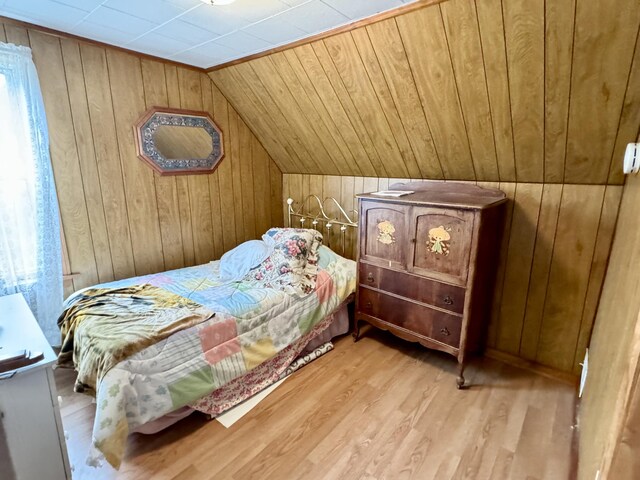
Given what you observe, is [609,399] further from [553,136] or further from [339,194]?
[339,194]

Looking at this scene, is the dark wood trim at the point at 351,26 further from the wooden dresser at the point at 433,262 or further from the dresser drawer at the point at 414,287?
the dresser drawer at the point at 414,287

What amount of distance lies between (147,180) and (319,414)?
2131 millimetres

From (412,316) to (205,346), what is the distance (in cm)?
134

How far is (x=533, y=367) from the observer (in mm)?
2301

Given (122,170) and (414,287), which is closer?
(414,287)

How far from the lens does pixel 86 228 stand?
2369 mm

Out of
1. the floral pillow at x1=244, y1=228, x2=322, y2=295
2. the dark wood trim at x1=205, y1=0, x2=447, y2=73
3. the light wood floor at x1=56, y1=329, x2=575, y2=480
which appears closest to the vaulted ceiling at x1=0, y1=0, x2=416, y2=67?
the dark wood trim at x1=205, y1=0, x2=447, y2=73

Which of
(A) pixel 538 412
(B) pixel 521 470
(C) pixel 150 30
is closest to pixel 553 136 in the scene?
(A) pixel 538 412

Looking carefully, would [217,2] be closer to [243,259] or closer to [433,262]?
[243,259]

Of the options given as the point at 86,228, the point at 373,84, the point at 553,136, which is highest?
the point at 373,84

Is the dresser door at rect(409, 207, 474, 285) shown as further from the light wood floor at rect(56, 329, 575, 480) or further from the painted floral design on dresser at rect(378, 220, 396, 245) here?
the light wood floor at rect(56, 329, 575, 480)

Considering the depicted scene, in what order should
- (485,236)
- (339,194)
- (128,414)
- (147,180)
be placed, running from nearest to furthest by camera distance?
(128,414), (485,236), (147,180), (339,194)

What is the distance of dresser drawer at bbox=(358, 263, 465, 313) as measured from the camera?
6.75 ft

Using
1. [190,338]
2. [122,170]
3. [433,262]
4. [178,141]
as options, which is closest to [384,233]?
[433,262]
